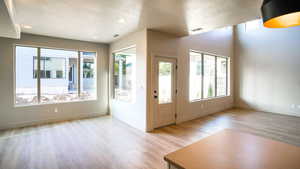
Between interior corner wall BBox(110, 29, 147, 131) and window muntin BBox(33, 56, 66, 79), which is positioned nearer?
interior corner wall BBox(110, 29, 147, 131)

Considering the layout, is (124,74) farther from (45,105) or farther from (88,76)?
(45,105)

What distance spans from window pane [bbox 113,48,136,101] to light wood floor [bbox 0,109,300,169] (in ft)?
3.14

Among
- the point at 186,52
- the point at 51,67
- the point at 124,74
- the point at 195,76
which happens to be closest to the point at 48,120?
the point at 51,67

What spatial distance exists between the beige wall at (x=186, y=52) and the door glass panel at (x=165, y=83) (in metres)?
0.34

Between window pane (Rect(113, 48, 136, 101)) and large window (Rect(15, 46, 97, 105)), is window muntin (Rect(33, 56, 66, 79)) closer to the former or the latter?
large window (Rect(15, 46, 97, 105))

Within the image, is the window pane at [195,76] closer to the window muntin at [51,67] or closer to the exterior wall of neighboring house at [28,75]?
the window muntin at [51,67]

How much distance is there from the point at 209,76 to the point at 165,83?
270 cm

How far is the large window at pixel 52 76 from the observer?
178 inches

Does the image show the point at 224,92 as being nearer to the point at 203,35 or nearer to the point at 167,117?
the point at 203,35

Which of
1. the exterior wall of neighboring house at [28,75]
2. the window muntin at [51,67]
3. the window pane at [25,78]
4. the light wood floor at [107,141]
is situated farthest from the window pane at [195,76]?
the window pane at [25,78]

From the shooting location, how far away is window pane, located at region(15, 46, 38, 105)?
443 centimetres

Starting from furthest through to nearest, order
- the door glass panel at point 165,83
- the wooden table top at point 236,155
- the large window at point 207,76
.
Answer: the large window at point 207,76 < the door glass panel at point 165,83 < the wooden table top at point 236,155

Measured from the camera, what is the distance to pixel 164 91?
14.8ft

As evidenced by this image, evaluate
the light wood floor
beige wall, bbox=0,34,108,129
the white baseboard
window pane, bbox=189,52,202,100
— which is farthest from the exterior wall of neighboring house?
window pane, bbox=189,52,202,100
